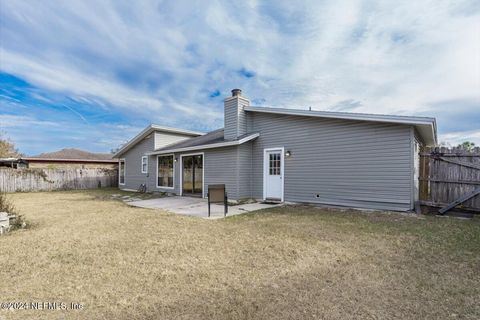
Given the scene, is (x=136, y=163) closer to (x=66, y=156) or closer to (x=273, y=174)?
(x=273, y=174)

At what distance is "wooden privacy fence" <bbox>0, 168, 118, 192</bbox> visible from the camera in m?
16.3

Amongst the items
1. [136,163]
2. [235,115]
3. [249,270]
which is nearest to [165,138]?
[136,163]

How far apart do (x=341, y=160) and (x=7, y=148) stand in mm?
35336

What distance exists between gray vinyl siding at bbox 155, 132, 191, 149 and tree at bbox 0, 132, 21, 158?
2227cm

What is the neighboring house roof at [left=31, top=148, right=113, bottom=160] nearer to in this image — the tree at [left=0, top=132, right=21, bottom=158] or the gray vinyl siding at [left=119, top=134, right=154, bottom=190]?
the tree at [left=0, top=132, right=21, bottom=158]

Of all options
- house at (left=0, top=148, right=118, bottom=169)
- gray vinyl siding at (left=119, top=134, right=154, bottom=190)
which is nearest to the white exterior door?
gray vinyl siding at (left=119, top=134, right=154, bottom=190)

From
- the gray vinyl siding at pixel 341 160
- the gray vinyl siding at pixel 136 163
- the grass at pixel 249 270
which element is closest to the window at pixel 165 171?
the gray vinyl siding at pixel 136 163

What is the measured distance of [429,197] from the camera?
798 centimetres

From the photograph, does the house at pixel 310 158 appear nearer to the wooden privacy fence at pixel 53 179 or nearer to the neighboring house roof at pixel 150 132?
the neighboring house roof at pixel 150 132

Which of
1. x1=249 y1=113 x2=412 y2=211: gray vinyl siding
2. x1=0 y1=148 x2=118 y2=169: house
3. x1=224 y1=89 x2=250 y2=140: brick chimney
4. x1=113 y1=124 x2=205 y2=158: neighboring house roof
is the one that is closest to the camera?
x1=249 y1=113 x2=412 y2=211: gray vinyl siding

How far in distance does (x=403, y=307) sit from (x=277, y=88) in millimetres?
14606

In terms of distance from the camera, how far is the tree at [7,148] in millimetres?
26391

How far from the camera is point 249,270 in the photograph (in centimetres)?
349

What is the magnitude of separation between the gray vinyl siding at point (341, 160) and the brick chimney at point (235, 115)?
84cm
